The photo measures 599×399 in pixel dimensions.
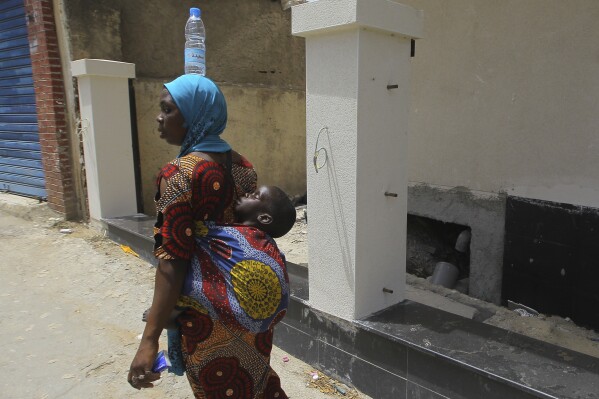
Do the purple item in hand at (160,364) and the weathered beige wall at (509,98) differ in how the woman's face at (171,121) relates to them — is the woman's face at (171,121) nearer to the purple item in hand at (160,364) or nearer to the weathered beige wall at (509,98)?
the purple item in hand at (160,364)

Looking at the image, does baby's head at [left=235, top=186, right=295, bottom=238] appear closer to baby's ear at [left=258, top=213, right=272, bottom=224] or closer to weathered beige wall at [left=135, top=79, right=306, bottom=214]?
baby's ear at [left=258, top=213, right=272, bottom=224]

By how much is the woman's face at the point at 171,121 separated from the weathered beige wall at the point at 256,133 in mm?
5009

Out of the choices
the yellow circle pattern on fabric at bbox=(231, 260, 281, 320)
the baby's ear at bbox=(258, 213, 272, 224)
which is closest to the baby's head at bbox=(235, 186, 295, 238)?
the baby's ear at bbox=(258, 213, 272, 224)

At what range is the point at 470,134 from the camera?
442 cm

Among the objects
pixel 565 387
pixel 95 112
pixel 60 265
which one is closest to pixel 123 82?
pixel 95 112

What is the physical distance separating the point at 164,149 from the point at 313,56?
14.5 ft

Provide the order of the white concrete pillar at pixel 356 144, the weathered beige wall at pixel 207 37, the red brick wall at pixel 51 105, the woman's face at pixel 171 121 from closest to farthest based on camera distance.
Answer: the woman's face at pixel 171 121 → the white concrete pillar at pixel 356 144 → the red brick wall at pixel 51 105 → the weathered beige wall at pixel 207 37

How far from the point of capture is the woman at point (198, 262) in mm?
1516

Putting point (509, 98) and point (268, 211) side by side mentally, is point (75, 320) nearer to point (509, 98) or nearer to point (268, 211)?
point (268, 211)

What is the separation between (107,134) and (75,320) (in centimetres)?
262

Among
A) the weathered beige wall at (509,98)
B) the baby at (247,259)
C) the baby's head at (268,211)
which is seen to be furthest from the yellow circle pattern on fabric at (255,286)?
the weathered beige wall at (509,98)

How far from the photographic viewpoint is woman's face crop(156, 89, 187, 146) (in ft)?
5.33

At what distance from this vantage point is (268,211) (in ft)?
5.34

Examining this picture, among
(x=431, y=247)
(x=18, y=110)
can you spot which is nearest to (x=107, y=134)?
(x=18, y=110)
